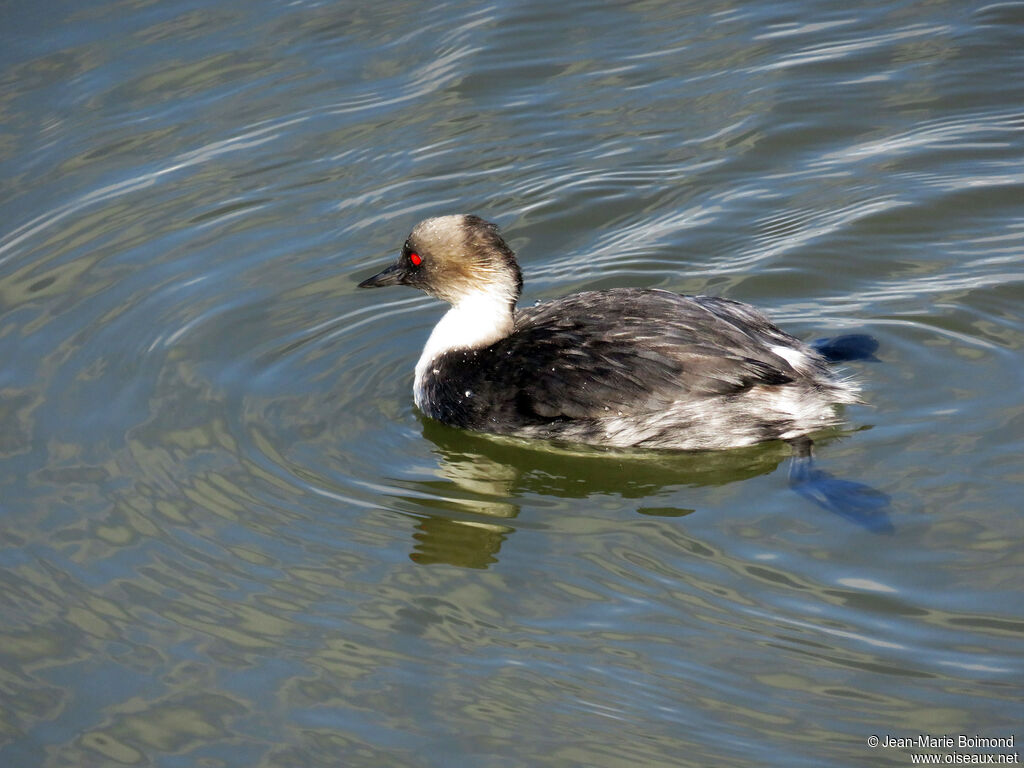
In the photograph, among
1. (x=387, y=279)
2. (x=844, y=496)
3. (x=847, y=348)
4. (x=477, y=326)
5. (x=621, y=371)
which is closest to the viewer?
(x=844, y=496)

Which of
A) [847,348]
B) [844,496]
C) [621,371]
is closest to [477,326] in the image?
[621,371]

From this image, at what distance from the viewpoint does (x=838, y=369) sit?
21.0ft

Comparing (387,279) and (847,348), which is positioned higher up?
(387,279)

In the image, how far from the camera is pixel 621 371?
605 centimetres

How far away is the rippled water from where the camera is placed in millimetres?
4758

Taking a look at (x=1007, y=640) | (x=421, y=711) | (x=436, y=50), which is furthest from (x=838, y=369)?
(x=436, y=50)

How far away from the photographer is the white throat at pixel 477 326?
261 inches

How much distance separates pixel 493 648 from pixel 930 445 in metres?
2.20

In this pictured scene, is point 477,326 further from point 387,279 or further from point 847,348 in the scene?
point 847,348

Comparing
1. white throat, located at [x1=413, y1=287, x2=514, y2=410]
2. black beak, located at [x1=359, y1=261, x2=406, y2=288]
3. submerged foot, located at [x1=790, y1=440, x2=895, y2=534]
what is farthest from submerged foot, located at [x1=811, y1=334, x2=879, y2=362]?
black beak, located at [x1=359, y1=261, x2=406, y2=288]


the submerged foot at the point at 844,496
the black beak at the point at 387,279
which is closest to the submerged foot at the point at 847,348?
the submerged foot at the point at 844,496

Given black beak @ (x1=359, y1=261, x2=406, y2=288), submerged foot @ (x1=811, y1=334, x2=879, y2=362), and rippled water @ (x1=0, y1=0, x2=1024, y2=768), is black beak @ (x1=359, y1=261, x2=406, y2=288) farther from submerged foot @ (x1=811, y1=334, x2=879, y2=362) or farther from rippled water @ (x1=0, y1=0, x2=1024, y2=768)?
submerged foot @ (x1=811, y1=334, x2=879, y2=362)

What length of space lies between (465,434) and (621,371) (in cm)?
92

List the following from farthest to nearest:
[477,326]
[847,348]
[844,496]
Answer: [477,326]
[847,348]
[844,496]
